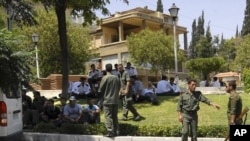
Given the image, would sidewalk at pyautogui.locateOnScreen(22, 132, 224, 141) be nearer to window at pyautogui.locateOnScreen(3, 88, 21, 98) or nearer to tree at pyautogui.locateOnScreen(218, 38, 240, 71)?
window at pyautogui.locateOnScreen(3, 88, 21, 98)

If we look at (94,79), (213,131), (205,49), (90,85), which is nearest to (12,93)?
(213,131)

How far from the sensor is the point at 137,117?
571 inches

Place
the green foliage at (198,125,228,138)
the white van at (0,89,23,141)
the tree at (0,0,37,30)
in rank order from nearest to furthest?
1. the white van at (0,89,23,141)
2. the green foliage at (198,125,228,138)
3. the tree at (0,0,37,30)

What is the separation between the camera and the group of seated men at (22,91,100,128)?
1395cm

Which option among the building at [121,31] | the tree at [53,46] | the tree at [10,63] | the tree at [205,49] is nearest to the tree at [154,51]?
the building at [121,31]

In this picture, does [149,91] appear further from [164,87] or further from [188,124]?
[188,124]

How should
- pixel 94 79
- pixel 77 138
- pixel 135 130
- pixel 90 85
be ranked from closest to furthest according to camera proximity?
pixel 135 130 → pixel 77 138 → pixel 94 79 → pixel 90 85

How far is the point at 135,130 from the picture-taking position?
12438mm

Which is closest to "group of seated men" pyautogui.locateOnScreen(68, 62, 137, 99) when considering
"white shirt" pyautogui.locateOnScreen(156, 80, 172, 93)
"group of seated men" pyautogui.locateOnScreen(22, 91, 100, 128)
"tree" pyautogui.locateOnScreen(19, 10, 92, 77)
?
"white shirt" pyautogui.locateOnScreen(156, 80, 172, 93)

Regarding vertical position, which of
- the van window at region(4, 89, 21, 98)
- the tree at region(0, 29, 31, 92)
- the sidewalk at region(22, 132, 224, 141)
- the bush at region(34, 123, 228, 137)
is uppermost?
the tree at region(0, 29, 31, 92)

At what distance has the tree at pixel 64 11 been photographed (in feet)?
62.6

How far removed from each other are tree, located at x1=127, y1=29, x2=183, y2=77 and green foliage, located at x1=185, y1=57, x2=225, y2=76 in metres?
5.76

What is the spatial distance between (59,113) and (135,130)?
345 centimetres

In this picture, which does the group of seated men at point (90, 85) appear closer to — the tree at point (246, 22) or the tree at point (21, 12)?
the tree at point (21, 12)
